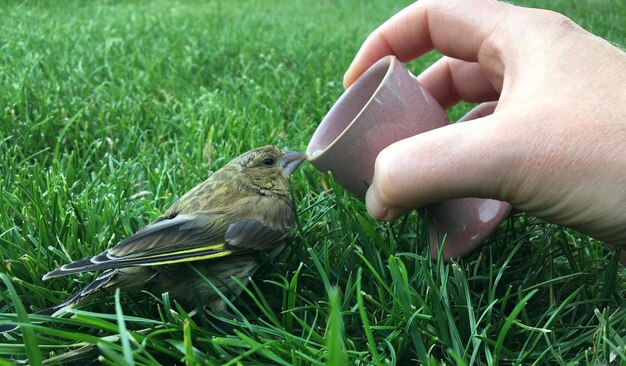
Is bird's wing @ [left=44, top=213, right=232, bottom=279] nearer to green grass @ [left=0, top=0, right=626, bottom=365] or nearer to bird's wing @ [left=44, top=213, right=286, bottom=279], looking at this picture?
bird's wing @ [left=44, top=213, right=286, bottom=279]

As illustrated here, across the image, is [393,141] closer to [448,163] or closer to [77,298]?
[448,163]

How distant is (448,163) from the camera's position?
6.05 feet

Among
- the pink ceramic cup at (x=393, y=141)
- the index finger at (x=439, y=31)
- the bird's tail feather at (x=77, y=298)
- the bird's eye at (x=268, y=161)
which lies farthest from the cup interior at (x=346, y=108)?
the bird's tail feather at (x=77, y=298)

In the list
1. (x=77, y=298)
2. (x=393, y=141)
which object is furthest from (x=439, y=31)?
(x=77, y=298)

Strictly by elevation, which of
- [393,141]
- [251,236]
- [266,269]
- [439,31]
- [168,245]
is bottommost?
[266,269]

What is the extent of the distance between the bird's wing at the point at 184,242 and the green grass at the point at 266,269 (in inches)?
5.3

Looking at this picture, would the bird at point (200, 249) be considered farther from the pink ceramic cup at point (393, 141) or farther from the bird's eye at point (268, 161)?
the pink ceramic cup at point (393, 141)

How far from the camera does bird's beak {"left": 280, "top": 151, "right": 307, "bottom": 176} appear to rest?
2.82 meters

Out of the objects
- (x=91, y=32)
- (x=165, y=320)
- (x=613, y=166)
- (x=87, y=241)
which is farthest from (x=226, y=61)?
(x=613, y=166)

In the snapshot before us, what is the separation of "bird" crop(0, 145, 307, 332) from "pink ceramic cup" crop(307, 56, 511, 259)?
0.34 meters

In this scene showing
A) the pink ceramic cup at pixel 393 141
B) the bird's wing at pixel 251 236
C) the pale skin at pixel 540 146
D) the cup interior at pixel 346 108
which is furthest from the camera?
the cup interior at pixel 346 108

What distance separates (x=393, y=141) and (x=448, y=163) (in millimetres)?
309

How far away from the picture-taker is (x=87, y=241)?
7.88 feet

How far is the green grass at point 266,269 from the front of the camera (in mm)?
1862
